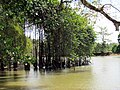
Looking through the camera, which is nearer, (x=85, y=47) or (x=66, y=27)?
(x=66, y=27)

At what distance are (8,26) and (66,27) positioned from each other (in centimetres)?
747

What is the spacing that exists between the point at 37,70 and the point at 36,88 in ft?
45.2

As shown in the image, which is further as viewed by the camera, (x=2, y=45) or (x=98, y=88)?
(x=2, y=45)

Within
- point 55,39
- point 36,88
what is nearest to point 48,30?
point 55,39

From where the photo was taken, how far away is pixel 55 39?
31188mm

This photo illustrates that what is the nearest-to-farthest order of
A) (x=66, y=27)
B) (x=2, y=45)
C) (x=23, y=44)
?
(x=2, y=45)
(x=23, y=44)
(x=66, y=27)

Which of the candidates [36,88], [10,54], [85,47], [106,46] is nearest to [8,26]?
[10,54]

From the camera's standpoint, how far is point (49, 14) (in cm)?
2075

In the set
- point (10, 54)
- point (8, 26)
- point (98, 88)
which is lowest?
point (98, 88)

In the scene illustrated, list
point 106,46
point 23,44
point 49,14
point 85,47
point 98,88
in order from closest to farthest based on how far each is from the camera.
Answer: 1. point 98,88
2. point 49,14
3. point 23,44
4. point 85,47
5. point 106,46

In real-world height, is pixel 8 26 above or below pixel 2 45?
above

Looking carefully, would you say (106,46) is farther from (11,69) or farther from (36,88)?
(36,88)

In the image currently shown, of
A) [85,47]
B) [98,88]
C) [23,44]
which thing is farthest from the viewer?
[85,47]

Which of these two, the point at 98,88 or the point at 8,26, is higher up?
the point at 8,26
